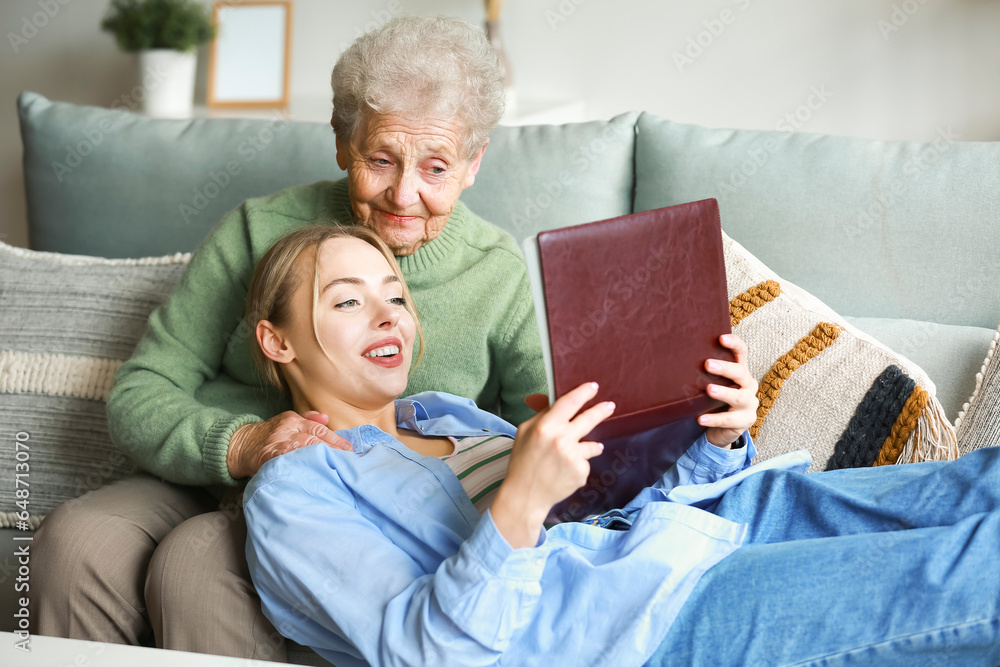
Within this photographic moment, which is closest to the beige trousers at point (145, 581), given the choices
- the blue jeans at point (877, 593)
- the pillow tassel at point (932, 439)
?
the blue jeans at point (877, 593)

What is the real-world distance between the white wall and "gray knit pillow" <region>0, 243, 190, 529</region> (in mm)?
1507

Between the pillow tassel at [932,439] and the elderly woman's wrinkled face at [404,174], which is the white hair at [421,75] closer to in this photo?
the elderly woman's wrinkled face at [404,174]

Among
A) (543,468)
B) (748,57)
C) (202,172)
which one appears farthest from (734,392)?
(748,57)

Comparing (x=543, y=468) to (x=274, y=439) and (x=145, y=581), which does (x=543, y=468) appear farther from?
(x=145, y=581)

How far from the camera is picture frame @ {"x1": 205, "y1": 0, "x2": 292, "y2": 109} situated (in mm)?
2844

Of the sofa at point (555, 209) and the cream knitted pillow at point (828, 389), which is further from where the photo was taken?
the sofa at point (555, 209)

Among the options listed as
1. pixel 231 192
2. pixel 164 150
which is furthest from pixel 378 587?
pixel 164 150

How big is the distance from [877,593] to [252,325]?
38.7 inches

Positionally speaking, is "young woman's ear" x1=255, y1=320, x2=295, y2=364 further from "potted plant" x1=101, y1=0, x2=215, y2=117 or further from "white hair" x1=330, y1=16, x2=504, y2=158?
"potted plant" x1=101, y1=0, x2=215, y2=117

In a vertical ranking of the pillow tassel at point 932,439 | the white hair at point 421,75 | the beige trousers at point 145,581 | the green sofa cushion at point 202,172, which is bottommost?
the beige trousers at point 145,581
